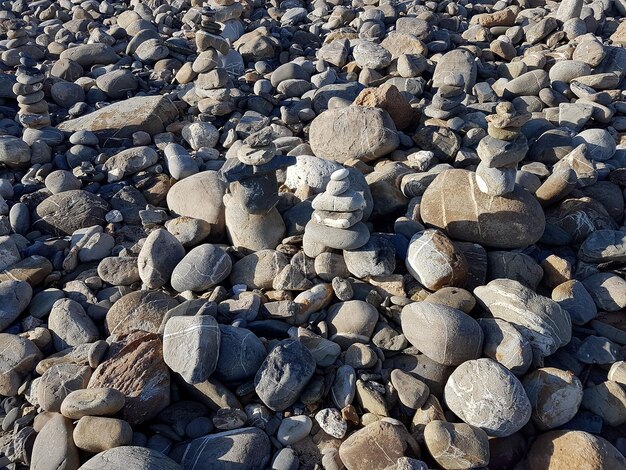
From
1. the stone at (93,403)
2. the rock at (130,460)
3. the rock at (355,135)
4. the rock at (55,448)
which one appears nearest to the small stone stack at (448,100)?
the rock at (355,135)

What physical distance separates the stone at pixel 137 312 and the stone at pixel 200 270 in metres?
0.17

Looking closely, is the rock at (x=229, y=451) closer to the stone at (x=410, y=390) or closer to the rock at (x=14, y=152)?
the stone at (x=410, y=390)

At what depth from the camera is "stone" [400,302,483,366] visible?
3.42m

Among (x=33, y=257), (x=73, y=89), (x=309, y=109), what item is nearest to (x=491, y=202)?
(x=309, y=109)

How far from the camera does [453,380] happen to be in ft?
10.9

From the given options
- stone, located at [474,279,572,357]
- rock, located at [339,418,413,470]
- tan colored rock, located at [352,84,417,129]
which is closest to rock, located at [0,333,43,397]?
rock, located at [339,418,413,470]

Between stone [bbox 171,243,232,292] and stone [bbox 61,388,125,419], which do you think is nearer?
stone [bbox 61,388,125,419]

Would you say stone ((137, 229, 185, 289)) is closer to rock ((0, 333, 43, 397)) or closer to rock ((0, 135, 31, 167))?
rock ((0, 333, 43, 397))

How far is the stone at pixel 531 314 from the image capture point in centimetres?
359

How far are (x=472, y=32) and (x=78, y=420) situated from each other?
755cm

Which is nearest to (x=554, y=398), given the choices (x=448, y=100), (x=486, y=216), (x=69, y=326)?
(x=486, y=216)

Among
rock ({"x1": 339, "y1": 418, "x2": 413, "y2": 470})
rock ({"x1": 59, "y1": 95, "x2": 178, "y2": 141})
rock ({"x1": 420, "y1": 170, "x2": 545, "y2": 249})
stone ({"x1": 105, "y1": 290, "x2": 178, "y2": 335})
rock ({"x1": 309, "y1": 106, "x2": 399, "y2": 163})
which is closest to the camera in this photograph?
rock ({"x1": 339, "y1": 418, "x2": 413, "y2": 470})

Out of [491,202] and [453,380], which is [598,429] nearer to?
[453,380]

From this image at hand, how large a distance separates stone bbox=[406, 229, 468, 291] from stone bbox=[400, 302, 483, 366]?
15.4 inches
